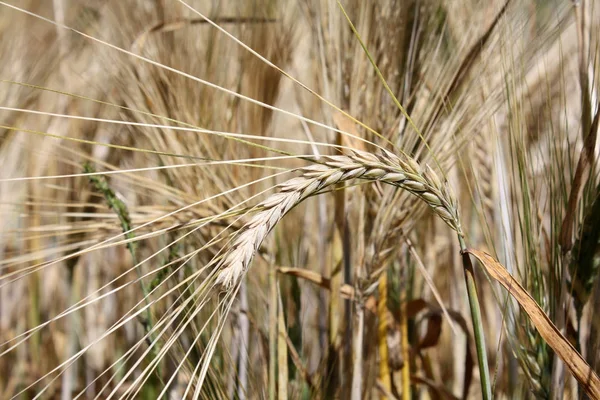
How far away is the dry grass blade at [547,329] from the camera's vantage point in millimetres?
605

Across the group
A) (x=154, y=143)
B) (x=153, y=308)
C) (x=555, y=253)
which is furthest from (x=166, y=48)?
(x=555, y=253)

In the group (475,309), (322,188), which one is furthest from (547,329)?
(322,188)

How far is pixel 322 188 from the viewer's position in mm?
526

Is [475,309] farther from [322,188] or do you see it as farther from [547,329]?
[322,188]

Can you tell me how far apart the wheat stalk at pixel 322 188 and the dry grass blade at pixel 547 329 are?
0.16 ft

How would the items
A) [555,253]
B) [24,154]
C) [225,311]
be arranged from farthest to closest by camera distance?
[24,154] < [555,253] < [225,311]

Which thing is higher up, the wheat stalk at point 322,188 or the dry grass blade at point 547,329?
the wheat stalk at point 322,188

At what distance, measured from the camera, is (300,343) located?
42.6 inches

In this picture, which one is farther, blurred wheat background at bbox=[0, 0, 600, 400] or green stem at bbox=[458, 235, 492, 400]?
blurred wheat background at bbox=[0, 0, 600, 400]

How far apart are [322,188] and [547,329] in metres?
0.26

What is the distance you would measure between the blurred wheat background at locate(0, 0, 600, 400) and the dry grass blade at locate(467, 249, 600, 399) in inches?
0.7

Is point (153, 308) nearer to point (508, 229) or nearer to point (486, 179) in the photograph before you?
point (508, 229)

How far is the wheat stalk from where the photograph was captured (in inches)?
18.2

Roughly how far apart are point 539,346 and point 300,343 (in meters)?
0.42
